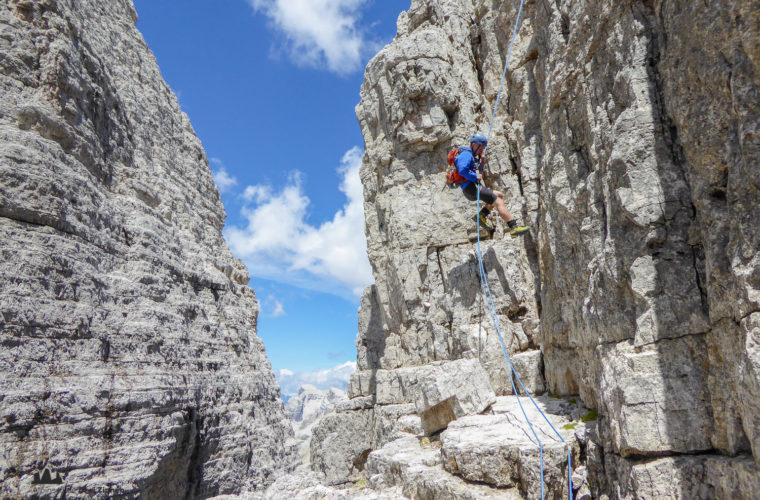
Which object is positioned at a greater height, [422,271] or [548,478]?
[422,271]

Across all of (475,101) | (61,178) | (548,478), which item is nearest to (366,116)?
(475,101)

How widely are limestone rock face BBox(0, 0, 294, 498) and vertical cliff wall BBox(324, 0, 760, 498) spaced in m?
9.24

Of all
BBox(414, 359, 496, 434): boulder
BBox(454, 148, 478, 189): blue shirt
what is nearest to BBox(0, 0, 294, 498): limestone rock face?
BBox(414, 359, 496, 434): boulder

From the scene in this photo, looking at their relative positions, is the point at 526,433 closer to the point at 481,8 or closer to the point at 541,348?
the point at 541,348

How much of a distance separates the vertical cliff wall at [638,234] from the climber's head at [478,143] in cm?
130

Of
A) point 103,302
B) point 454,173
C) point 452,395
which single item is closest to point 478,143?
point 454,173

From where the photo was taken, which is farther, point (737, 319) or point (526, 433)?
point (526, 433)

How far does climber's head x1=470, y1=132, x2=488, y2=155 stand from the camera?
13977 mm

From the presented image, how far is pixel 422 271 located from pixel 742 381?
13.1 metres

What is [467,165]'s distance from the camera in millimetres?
13875

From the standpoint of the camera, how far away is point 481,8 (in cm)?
1819

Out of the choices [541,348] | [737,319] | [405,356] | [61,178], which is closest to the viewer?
[737,319]

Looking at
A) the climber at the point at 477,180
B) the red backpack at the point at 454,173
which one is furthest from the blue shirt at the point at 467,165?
the red backpack at the point at 454,173

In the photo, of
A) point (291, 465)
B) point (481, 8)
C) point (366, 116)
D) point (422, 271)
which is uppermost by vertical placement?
point (481, 8)
